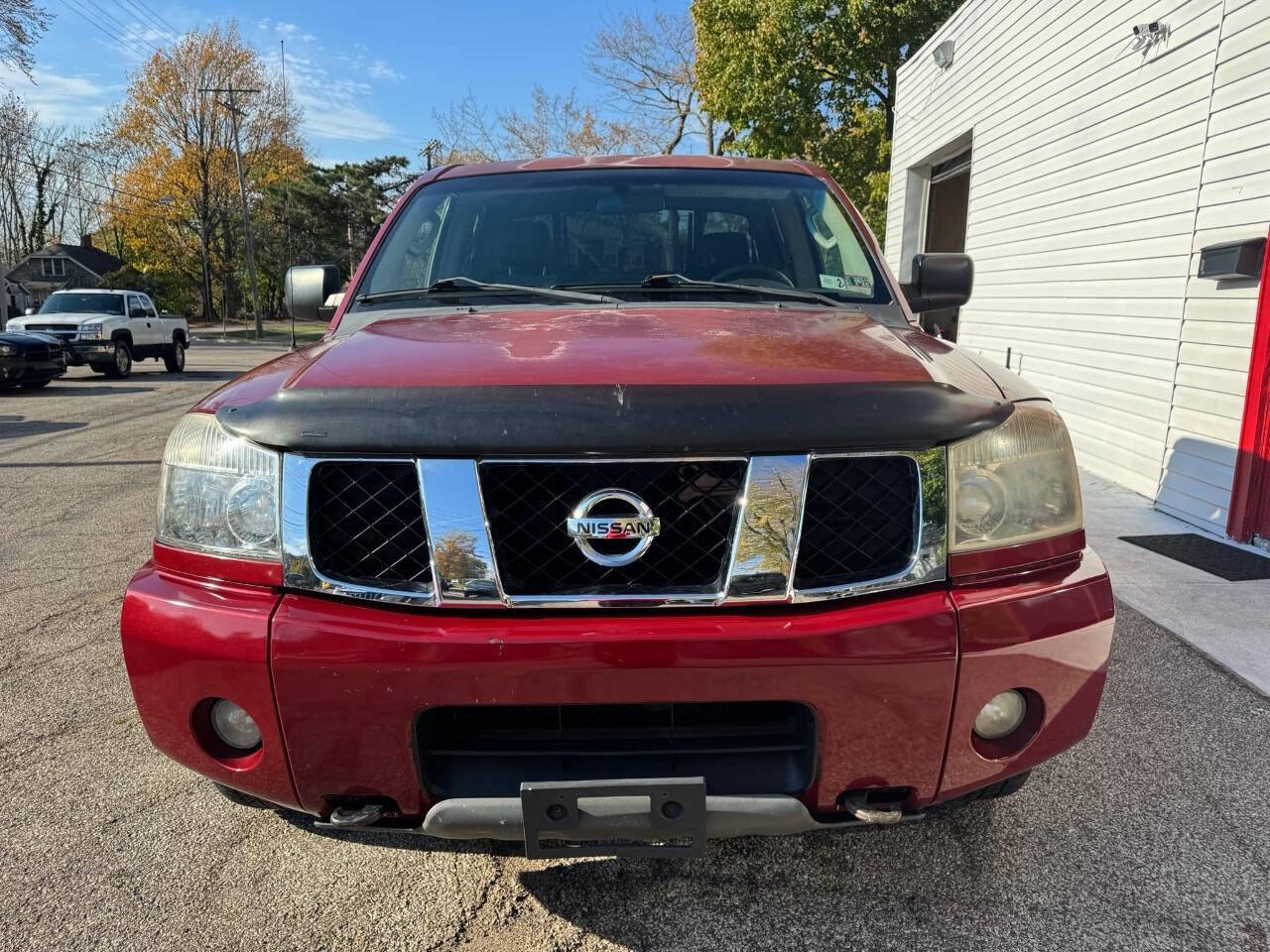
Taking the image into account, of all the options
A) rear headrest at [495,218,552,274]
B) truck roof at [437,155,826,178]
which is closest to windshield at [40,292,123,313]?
truck roof at [437,155,826,178]

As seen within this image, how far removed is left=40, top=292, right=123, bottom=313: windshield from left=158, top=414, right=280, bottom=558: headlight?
64.3ft

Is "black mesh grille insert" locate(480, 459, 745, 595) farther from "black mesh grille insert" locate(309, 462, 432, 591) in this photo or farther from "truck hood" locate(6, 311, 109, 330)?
"truck hood" locate(6, 311, 109, 330)

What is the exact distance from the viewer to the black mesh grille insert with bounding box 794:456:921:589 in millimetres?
1700

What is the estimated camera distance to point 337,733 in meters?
1.67

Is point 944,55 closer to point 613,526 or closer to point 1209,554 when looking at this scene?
point 1209,554

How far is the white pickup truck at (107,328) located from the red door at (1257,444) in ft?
60.7

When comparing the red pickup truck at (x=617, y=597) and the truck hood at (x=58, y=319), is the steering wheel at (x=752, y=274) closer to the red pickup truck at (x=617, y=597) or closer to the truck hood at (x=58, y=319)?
the red pickup truck at (x=617, y=597)

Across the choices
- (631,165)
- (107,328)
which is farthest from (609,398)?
(107,328)

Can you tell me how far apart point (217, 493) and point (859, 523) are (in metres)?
1.33

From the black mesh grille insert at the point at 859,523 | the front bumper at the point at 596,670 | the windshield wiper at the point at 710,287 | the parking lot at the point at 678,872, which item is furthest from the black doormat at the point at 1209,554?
the black mesh grille insert at the point at 859,523

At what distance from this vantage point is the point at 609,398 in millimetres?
1639

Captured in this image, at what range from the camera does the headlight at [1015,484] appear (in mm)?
1747

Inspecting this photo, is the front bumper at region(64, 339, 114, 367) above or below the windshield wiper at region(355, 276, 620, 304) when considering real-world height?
below

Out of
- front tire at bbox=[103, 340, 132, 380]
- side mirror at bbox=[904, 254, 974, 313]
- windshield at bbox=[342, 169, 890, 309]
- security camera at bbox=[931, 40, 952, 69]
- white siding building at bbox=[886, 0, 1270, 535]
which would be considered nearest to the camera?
windshield at bbox=[342, 169, 890, 309]
